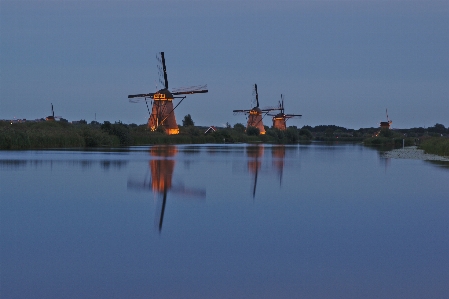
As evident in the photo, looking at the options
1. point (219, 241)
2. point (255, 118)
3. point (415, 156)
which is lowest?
point (415, 156)

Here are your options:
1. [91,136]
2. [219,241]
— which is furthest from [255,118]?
[219,241]

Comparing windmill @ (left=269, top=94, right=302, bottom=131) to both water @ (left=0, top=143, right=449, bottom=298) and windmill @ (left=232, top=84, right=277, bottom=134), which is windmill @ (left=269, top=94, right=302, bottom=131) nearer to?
windmill @ (left=232, top=84, right=277, bottom=134)

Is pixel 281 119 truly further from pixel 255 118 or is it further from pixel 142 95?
pixel 142 95

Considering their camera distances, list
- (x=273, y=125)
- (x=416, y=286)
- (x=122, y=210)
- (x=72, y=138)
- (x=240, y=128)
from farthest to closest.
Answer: (x=273, y=125), (x=240, y=128), (x=72, y=138), (x=122, y=210), (x=416, y=286)

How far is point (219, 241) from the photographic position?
9031 mm

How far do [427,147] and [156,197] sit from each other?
36.7m

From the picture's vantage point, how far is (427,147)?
47.4m

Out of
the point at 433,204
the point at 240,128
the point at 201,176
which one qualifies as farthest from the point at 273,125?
the point at 433,204

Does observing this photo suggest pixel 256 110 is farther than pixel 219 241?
Yes

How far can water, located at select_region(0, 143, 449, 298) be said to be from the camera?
21.7 feet

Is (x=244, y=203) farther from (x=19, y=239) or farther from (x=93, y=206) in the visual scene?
(x=19, y=239)

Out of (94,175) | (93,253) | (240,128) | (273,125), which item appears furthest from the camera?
(273,125)

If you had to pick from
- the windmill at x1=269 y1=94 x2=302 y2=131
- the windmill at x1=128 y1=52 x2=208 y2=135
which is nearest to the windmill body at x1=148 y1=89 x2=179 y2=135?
the windmill at x1=128 y1=52 x2=208 y2=135

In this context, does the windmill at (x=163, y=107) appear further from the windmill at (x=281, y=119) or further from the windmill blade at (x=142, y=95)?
the windmill at (x=281, y=119)
